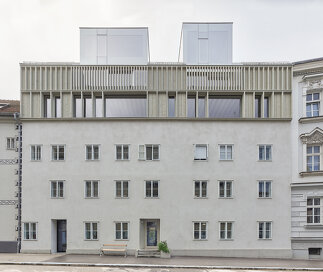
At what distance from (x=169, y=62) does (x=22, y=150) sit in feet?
47.1

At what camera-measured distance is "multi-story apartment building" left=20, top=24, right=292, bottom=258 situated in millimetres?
20141

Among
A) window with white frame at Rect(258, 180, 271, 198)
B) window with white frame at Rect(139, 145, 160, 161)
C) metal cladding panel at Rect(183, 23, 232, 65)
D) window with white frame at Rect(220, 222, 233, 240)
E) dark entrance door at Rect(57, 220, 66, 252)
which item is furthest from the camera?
metal cladding panel at Rect(183, 23, 232, 65)

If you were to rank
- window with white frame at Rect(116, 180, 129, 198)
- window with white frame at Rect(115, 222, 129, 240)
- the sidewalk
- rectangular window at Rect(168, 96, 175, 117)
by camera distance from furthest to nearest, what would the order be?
1. rectangular window at Rect(168, 96, 175, 117)
2. window with white frame at Rect(116, 180, 129, 198)
3. window with white frame at Rect(115, 222, 129, 240)
4. the sidewalk

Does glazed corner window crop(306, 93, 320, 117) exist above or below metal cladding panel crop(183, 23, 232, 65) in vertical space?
below

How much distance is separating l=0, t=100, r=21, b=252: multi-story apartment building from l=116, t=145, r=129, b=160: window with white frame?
838 centimetres

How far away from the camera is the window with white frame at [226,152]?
67.5 ft

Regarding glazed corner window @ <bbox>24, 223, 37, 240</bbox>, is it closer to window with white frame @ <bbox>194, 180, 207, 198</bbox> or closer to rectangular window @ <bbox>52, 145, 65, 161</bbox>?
rectangular window @ <bbox>52, 145, 65, 161</bbox>

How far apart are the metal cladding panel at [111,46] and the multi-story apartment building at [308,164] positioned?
13462 mm

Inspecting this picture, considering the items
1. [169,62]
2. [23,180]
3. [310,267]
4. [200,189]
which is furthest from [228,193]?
[23,180]

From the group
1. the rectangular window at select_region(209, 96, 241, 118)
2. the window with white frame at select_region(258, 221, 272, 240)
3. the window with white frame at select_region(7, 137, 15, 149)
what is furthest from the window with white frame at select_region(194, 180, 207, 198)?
the window with white frame at select_region(7, 137, 15, 149)

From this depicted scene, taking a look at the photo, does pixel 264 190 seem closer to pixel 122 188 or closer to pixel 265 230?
pixel 265 230

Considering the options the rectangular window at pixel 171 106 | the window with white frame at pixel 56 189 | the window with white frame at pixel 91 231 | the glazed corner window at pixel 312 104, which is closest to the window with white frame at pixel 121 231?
the window with white frame at pixel 91 231

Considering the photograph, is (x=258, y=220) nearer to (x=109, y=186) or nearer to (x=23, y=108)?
(x=109, y=186)

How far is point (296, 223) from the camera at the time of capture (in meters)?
20.0
